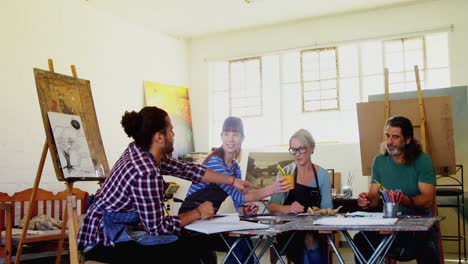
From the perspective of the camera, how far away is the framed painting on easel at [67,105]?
153 inches

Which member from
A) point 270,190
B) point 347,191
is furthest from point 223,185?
point 347,191

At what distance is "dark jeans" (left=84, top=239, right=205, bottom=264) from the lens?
2.21m

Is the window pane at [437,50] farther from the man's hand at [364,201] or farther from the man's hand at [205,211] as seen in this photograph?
the man's hand at [205,211]

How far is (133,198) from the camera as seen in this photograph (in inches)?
87.9

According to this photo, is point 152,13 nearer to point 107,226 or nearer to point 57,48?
point 57,48

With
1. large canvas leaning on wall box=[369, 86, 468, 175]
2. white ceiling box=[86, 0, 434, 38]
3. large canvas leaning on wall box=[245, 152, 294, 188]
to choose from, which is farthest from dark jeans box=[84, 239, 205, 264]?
white ceiling box=[86, 0, 434, 38]

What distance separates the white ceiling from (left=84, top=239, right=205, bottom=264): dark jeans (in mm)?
4733

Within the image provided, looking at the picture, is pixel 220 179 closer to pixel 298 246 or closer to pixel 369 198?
pixel 298 246

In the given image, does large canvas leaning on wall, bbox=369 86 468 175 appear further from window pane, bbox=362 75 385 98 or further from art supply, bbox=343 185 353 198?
art supply, bbox=343 185 353 198

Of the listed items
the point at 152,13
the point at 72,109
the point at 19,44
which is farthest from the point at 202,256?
the point at 152,13

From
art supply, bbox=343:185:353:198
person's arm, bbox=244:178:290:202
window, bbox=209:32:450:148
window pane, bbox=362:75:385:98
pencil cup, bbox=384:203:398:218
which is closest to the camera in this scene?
pencil cup, bbox=384:203:398:218

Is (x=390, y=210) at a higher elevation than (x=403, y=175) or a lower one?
lower

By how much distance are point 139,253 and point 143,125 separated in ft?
1.81

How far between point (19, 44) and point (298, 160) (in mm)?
3522
